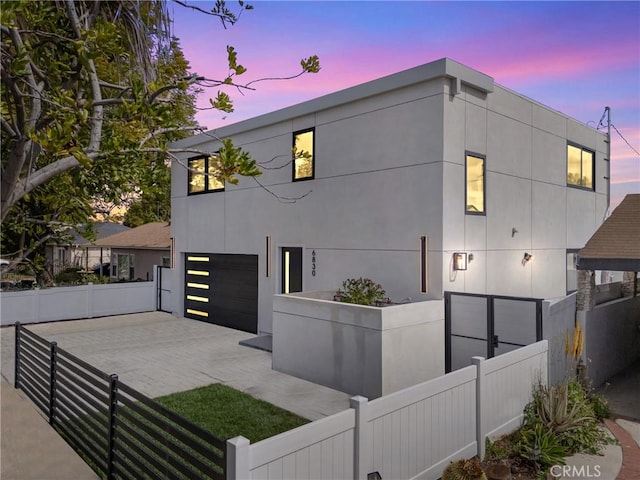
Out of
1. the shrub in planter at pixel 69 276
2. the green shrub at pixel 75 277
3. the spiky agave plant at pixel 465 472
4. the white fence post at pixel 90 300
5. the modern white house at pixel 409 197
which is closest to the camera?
the spiky agave plant at pixel 465 472

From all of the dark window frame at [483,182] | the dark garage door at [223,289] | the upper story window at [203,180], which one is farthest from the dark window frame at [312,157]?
the dark window frame at [483,182]

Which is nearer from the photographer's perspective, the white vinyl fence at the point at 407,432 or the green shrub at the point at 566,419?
the white vinyl fence at the point at 407,432

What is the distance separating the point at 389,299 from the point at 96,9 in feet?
24.4

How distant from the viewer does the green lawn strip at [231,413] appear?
6.73 m

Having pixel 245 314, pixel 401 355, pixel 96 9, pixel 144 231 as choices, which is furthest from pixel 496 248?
pixel 144 231

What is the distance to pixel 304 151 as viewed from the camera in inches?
488

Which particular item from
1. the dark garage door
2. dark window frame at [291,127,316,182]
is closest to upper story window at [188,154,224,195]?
the dark garage door

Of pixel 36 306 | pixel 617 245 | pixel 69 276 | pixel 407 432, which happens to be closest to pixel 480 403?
pixel 407 432

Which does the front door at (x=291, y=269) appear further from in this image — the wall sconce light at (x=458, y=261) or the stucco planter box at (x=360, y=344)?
the wall sconce light at (x=458, y=261)

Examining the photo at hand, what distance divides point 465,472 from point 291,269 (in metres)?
8.66

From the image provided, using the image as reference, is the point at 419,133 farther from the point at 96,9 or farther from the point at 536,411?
the point at 96,9

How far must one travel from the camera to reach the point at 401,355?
331 inches

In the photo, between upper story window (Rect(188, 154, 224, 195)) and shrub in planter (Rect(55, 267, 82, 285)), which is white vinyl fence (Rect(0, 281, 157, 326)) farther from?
shrub in planter (Rect(55, 267, 82, 285))

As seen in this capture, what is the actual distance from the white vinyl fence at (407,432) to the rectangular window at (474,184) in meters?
3.86
